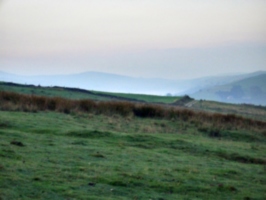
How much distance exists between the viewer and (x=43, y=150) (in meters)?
16.5

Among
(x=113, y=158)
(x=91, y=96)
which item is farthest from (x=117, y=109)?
(x=91, y=96)

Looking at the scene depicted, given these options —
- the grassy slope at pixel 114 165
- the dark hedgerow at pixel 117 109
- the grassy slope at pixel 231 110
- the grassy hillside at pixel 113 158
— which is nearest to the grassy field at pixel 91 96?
the grassy slope at pixel 231 110

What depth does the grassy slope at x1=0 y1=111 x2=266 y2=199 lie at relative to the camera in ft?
39.4

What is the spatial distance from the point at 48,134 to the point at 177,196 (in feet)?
33.4

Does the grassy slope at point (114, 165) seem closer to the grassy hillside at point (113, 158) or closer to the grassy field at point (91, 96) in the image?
the grassy hillside at point (113, 158)

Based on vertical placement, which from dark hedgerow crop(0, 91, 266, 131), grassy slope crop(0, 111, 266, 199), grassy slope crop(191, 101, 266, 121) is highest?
grassy slope crop(191, 101, 266, 121)

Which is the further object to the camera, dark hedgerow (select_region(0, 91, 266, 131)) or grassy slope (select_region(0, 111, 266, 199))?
dark hedgerow (select_region(0, 91, 266, 131))

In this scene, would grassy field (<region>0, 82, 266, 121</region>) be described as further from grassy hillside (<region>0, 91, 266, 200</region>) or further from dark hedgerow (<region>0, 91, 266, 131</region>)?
grassy hillside (<region>0, 91, 266, 200</region>)

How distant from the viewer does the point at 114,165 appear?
15219mm

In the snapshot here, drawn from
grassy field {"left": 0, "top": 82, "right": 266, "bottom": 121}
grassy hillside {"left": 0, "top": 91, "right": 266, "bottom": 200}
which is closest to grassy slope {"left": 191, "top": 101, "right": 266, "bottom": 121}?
grassy field {"left": 0, "top": 82, "right": 266, "bottom": 121}

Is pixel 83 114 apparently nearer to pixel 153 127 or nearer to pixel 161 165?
pixel 153 127

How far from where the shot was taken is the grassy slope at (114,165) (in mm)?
12000

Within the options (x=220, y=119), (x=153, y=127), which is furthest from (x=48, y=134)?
(x=220, y=119)

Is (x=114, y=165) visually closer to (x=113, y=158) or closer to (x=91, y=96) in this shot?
(x=113, y=158)
